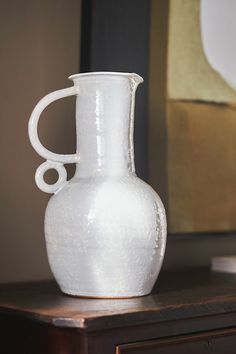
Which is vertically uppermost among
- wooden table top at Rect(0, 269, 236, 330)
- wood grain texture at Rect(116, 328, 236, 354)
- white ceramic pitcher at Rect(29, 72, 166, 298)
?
white ceramic pitcher at Rect(29, 72, 166, 298)

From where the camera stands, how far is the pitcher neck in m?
0.96

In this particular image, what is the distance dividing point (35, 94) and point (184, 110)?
0.29 meters

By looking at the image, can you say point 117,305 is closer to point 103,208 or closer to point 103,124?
point 103,208

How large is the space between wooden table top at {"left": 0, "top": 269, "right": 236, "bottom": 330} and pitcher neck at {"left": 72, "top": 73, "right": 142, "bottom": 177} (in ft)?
0.54

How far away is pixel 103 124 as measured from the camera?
0.96 m

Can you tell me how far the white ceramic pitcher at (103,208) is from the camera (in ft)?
3.02

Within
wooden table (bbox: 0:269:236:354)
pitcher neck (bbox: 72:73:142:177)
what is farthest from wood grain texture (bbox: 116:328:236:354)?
pitcher neck (bbox: 72:73:142:177)

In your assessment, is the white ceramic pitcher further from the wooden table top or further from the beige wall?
the beige wall

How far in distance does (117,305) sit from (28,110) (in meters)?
0.37

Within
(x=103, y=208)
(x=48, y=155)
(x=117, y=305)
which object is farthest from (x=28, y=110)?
(x=117, y=305)

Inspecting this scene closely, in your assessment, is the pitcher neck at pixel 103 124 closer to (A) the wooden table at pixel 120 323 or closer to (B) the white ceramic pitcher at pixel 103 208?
(B) the white ceramic pitcher at pixel 103 208

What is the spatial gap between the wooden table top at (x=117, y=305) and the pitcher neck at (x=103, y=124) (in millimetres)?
163

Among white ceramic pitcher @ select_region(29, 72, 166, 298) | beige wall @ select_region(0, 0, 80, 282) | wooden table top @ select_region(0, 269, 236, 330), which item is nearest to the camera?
wooden table top @ select_region(0, 269, 236, 330)

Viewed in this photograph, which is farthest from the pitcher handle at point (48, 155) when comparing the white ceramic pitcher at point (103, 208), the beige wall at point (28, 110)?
the beige wall at point (28, 110)
